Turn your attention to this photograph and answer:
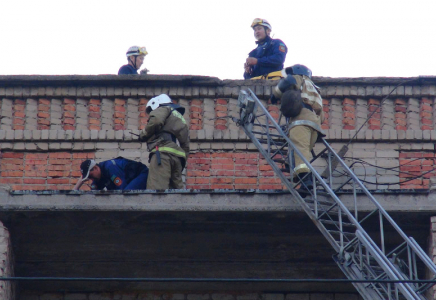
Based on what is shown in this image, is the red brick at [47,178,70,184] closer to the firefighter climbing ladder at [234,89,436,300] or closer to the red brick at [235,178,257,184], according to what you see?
the red brick at [235,178,257,184]

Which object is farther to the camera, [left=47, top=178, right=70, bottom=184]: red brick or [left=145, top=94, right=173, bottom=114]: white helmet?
[left=47, top=178, right=70, bottom=184]: red brick

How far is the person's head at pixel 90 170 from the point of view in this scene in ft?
41.0

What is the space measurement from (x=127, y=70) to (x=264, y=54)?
1.95 metres

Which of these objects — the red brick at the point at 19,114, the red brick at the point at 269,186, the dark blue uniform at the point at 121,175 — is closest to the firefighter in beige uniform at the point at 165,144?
the dark blue uniform at the point at 121,175

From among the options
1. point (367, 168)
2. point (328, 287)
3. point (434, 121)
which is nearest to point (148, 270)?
point (328, 287)

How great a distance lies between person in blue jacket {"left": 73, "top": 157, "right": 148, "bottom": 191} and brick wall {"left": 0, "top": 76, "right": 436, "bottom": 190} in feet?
3.06

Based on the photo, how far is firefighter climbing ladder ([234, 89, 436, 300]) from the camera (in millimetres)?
10688

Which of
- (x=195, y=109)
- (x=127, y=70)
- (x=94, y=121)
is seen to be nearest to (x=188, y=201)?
(x=195, y=109)

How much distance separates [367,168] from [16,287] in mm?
4767

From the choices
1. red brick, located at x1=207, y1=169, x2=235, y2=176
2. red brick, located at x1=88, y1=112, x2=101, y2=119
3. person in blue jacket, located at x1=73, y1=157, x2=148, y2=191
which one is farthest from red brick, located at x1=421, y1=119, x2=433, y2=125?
red brick, located at x1=88, y1=112, x2=101, y2=119

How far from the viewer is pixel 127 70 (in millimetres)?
14602

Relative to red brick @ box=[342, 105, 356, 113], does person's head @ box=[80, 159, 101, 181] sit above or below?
below

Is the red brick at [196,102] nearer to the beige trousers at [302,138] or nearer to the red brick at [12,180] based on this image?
the beige trousers at [302,138]

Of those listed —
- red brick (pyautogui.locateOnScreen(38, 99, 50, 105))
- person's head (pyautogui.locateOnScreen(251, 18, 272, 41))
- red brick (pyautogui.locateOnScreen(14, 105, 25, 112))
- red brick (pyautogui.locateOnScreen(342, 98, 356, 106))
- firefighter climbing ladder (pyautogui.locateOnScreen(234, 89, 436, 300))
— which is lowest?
firefighter climbing ladder (pyautogui.locateOnScreen(234, 89, 436, 300))
